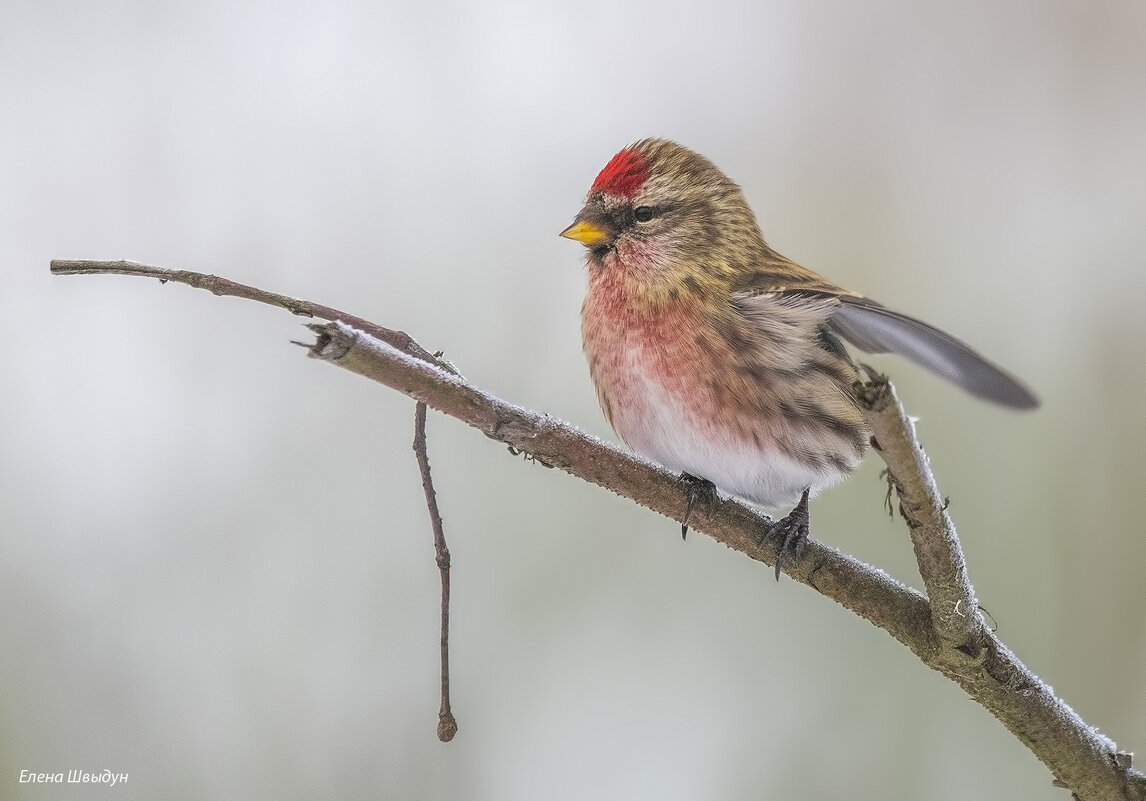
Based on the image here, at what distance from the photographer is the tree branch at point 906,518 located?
1064mm

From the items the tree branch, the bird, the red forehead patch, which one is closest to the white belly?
the bird

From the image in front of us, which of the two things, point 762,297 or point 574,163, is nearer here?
point 762,297

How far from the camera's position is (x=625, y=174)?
1711 mm

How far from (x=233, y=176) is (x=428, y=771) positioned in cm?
130

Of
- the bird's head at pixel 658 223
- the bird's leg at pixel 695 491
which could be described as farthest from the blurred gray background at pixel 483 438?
the bird's leg at pixel 695 491

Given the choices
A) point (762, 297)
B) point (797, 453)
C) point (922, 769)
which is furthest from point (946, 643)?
point (922, 769)

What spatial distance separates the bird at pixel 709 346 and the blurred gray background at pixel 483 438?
36 centimetres

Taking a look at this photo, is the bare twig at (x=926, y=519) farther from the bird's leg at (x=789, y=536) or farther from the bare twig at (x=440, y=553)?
the bare twig at (x=440, y=553)

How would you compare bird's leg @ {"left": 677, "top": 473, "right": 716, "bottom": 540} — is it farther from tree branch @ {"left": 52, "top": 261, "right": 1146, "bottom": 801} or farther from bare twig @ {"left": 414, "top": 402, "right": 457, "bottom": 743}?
bare twig @ {"left": 414, "top": 402, "right": 457, "bottom": 743}

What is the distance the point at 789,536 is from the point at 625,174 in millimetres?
623

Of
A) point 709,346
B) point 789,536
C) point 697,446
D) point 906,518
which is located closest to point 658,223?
point 709,346

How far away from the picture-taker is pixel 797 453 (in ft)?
5.27

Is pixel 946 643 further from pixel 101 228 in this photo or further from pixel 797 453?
pixel 101 228

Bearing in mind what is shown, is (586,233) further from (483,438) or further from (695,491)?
(483,438)
